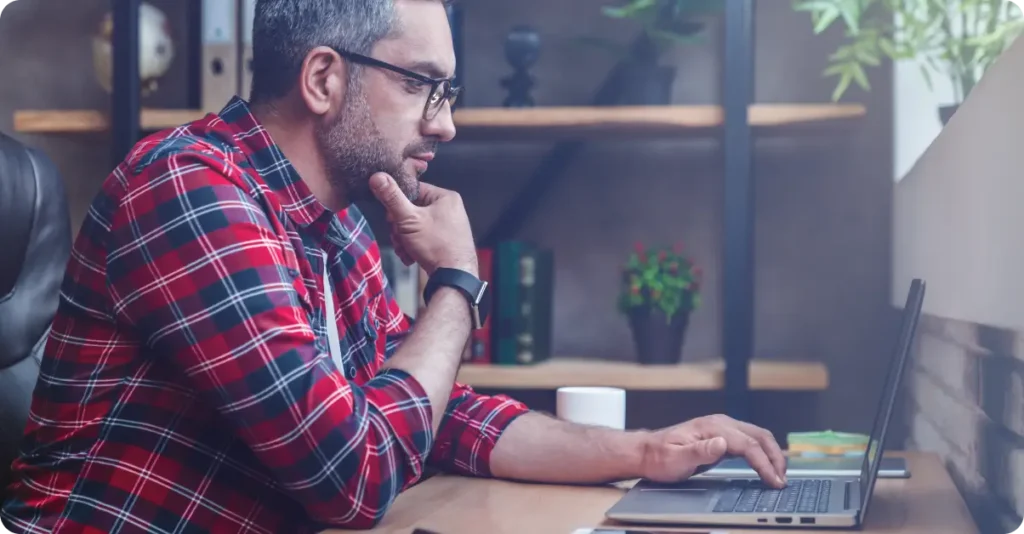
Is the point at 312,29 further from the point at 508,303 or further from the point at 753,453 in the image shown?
the point at 508,303

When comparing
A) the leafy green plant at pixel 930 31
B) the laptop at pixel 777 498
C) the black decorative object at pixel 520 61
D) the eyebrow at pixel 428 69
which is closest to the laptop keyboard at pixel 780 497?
the laptop at pixel 777 498

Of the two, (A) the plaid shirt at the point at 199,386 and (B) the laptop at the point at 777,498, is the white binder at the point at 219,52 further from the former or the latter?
(B) the laptop at the point at 777,498

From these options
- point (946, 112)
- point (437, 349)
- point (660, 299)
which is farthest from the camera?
point (660, 299)

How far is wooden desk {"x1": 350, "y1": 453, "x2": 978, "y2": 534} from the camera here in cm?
97

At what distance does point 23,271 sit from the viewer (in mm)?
1273

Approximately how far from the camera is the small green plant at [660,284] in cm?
205

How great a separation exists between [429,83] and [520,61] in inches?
35.2

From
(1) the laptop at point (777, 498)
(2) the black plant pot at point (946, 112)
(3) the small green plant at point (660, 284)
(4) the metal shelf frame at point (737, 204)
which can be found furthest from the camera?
(3) the small green plant at point (660, 284)

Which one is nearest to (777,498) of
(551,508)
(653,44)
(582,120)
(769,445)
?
(769,445)

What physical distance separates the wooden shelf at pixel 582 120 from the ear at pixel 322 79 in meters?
0.81

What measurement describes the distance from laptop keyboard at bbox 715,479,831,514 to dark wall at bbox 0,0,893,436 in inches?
44.2

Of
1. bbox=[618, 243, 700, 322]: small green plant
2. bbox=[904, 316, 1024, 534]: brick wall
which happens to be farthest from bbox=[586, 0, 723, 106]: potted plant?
bbox=[904, 316, 1024, 534]: brick wall

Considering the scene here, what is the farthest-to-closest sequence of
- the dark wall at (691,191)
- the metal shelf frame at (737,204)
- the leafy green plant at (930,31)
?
the dark wall at (691,191) → the metal shelf frame at (737,204) → the leafy green plant at (930,31)

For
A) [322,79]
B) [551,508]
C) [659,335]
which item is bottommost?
[551,508]
